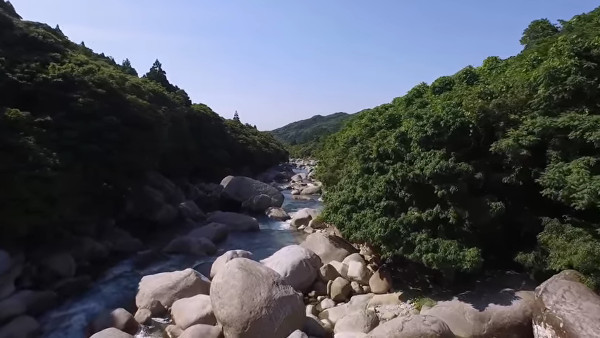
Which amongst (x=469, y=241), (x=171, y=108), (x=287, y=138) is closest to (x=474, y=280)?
(x=469, y=241)

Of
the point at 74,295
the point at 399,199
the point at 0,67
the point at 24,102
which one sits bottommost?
the point at 74,295

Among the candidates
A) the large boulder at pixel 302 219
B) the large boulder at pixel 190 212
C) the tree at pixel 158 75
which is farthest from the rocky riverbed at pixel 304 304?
the tree at pixel 158 75

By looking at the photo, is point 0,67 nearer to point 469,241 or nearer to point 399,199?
point 399,199

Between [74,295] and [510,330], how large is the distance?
14.5 metres

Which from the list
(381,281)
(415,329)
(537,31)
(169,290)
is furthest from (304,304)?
(537,31)

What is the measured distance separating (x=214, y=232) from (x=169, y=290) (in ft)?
29.5

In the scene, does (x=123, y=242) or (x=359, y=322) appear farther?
(x=123, y=242)

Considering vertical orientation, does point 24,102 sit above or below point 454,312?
above

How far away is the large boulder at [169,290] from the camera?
1484cm

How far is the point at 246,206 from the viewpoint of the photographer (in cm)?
3228

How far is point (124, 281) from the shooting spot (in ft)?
61.3

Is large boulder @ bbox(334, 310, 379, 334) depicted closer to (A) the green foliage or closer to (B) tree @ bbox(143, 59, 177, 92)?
(A) the green foliage

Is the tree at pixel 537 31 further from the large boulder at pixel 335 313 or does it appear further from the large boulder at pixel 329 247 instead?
the large boulder at pixel 335 313

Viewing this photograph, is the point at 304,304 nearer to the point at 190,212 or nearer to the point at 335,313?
the point at 335,313
